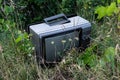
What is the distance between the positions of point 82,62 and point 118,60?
315mm

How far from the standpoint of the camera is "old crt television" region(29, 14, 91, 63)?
7.29 ft

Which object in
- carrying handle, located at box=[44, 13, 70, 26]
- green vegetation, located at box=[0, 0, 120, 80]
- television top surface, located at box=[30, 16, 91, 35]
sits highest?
carrying handle, located at box=[44, 13, 70, 26]

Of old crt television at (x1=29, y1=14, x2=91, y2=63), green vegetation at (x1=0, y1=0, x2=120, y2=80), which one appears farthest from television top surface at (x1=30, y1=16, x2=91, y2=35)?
green vegetation at (x1=0, y1=0, x2=120, y2=80)

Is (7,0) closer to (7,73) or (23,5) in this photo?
(23,5)

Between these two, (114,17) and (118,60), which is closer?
(118,60)

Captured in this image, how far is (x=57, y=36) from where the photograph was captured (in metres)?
2.24

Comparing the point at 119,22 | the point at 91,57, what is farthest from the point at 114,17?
the point at 91,57

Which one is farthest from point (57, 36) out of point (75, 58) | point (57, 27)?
point (75, 58)

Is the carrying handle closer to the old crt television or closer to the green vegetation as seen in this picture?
the old crt television

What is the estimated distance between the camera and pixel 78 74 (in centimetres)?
208

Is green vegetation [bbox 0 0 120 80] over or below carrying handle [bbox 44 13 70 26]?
below

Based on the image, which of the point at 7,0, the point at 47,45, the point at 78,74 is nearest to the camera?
the point at 78,74

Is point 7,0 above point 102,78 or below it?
above

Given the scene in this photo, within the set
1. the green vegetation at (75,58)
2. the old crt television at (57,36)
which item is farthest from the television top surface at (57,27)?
the green vegetation at (75,58)
